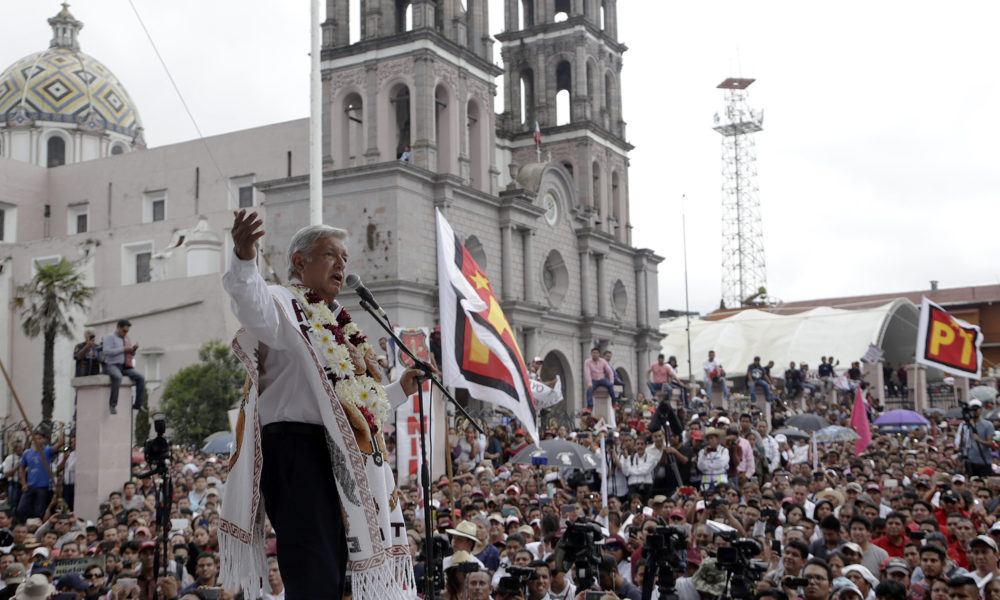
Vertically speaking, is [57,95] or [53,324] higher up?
[57,95]

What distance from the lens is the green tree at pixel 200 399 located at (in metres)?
36.9

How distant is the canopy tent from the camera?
53031 mm

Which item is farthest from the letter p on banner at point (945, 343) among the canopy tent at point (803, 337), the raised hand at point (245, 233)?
the canopy tent at point (803, 337)

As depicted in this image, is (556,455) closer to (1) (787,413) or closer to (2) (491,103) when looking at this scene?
(1) (787,413)

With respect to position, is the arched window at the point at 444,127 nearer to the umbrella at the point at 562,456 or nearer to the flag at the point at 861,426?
the flag at the point at 861,426

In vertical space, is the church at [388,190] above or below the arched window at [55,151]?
below

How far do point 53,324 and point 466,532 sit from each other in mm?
31417

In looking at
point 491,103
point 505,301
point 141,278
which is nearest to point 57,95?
point 141,278

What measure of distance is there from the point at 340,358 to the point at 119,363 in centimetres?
1437

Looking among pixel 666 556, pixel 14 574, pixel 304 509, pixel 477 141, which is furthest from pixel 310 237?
pixel 477 141

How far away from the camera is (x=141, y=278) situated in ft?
153

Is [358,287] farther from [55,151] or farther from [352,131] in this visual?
[55,151]

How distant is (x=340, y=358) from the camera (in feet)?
15.6

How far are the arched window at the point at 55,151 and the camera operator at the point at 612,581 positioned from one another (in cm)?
5731
